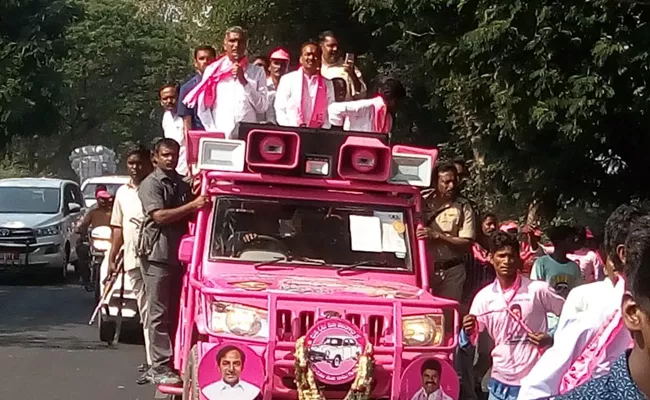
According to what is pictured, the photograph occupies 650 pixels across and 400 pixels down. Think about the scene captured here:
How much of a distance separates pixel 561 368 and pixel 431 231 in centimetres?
439

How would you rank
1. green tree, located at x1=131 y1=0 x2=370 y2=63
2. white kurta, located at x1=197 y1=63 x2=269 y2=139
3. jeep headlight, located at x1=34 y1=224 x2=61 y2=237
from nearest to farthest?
white kurta, located at x1=197 y1=63 x2=269 y2=139 → jeep headlight, located at x1=34 y1=224 x2=61 y2=237 → green tree, located at x1=131 y1=0 x2=370 y2=63

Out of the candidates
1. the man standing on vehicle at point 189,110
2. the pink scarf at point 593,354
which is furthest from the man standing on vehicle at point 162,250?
the pink scarf at point 593,354

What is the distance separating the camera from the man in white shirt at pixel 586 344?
4340 mm

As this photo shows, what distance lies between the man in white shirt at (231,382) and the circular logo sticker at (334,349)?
0.38 m

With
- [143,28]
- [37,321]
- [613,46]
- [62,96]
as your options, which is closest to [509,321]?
[613,46]

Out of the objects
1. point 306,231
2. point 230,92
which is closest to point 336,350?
point 306,231

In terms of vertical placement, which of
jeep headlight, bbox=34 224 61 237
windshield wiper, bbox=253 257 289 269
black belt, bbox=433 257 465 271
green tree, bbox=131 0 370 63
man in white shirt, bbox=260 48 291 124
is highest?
green tree, bbox=131 0 370 63

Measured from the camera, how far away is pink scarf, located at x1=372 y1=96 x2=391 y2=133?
10016 mm

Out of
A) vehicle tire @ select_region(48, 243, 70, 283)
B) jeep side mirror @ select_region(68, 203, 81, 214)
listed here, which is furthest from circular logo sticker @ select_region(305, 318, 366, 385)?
jeep side mirror @ select_region(68, 203, 81, 214)

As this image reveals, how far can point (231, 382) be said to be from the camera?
299 inches

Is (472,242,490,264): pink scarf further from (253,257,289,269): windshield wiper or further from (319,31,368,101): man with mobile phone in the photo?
(253,257,289,269): windshield wiper

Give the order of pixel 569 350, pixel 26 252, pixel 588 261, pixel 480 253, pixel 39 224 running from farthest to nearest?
pixel 39 224 → pixel 26 252 → pixel 588 261 → pixel 480 253 → pixel 569 350

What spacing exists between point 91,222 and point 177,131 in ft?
25.8

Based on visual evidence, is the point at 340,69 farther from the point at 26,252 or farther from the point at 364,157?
the point at 26,252
